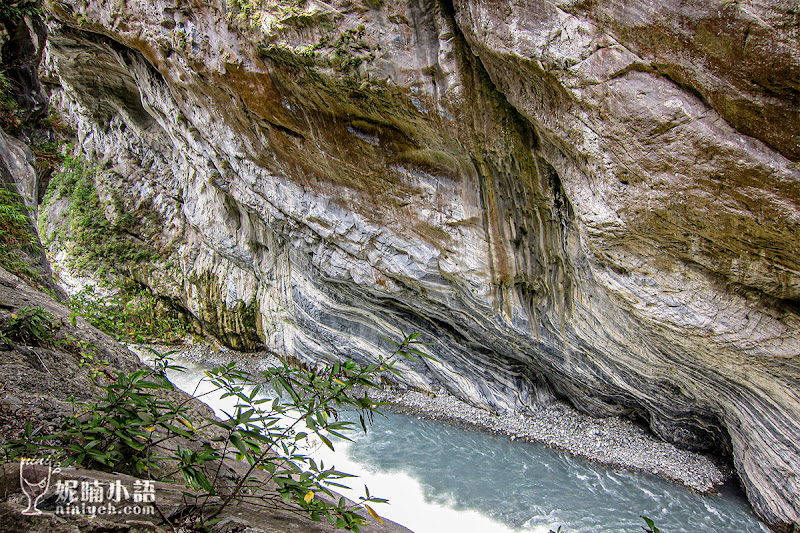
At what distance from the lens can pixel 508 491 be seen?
23.1 feet

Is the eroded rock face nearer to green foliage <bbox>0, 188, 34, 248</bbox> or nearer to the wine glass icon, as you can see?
green foliage <bbox>0, 188, 34, 248</bbox>

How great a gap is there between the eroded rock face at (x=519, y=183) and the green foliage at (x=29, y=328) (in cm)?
465

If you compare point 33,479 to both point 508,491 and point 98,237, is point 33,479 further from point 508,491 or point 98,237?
point 98,237

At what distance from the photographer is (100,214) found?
42.9ft

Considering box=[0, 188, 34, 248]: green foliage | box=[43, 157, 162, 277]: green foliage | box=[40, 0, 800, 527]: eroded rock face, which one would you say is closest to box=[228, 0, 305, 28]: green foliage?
box=[40, 0, 800, 527]: eroded rock face

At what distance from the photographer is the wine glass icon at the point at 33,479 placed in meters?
1.53

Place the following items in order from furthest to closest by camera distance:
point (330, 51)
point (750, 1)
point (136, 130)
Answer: point (136, 130) → point (330, 51) → point (750, 1)

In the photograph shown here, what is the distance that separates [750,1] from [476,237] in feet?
14.0

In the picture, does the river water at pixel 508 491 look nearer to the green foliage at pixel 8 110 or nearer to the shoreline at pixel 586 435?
the shoreline at pixel 586 435

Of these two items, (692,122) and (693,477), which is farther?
(693,477)

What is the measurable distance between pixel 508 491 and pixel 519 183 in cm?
516

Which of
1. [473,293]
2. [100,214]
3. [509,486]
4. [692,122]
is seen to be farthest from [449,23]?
[100,214]

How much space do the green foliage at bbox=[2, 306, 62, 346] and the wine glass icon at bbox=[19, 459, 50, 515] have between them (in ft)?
5.11

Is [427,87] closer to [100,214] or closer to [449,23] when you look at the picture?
[449,23]
